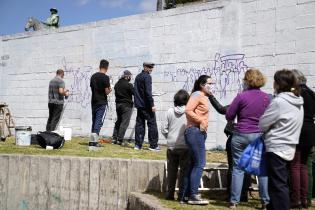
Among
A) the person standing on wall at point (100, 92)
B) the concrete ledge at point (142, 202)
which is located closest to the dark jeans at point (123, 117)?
the person standing on wall at point (100, 92)

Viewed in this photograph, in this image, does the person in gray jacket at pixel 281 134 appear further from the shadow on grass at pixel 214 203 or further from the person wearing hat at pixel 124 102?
the person wearing hat at pixel 124 102

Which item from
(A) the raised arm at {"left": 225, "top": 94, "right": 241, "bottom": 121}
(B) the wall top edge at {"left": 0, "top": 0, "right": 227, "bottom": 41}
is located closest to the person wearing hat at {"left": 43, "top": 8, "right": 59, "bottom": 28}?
(B) the wall top edge at {"left": 0, "top": 0, "right": 227, "bottom": 41}

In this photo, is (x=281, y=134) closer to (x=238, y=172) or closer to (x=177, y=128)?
(x=238, y=172)

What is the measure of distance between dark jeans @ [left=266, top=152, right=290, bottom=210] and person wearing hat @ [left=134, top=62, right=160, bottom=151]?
4.59 metres

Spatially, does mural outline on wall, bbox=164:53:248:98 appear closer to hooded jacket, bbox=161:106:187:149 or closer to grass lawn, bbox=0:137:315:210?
grass lawn, bbox=0:137:315:210

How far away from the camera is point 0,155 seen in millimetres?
8586

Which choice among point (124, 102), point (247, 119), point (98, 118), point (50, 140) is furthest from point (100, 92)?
point (247, 119)

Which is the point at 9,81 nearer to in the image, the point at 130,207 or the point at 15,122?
the point at 15,122

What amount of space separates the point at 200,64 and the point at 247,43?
3.93ft

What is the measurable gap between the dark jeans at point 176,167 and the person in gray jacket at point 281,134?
1.65m

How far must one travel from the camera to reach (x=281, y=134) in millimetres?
4926

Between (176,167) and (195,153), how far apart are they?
63cm

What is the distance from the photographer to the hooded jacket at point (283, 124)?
4.91 meters

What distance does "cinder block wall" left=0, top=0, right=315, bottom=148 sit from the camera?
29.6 ft
